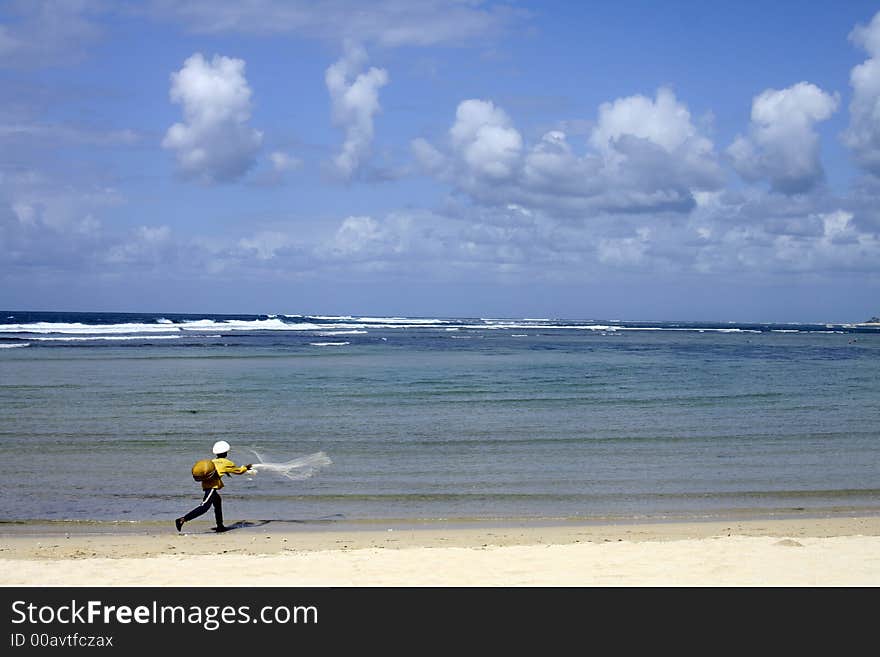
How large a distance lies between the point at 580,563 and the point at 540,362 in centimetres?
3599

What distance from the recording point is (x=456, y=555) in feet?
31.1

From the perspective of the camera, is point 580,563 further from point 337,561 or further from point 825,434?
point 825,434

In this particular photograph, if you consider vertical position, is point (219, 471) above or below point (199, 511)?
above

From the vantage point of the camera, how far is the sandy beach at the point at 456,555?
8406mm

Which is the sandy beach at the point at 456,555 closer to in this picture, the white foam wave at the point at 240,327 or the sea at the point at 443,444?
the sea at the point at 443,444

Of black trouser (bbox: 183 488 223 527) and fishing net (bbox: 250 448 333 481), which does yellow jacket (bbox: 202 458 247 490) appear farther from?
fishing net (bbox: 250 448 333 481)

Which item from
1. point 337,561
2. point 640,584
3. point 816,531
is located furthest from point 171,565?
point 816,531

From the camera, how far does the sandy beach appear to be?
841 centimetres

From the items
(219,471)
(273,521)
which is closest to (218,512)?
(219,471)

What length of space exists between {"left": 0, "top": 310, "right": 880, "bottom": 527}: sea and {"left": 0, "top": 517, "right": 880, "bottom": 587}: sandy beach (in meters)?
0.72

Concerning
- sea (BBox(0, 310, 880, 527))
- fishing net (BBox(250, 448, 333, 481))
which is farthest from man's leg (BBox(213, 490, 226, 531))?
fishing net (BBox(250, 448, 333, 481))

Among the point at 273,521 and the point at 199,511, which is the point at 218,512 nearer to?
the point at 199,511

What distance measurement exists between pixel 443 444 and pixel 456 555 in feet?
27.8

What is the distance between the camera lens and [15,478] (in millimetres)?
14273
